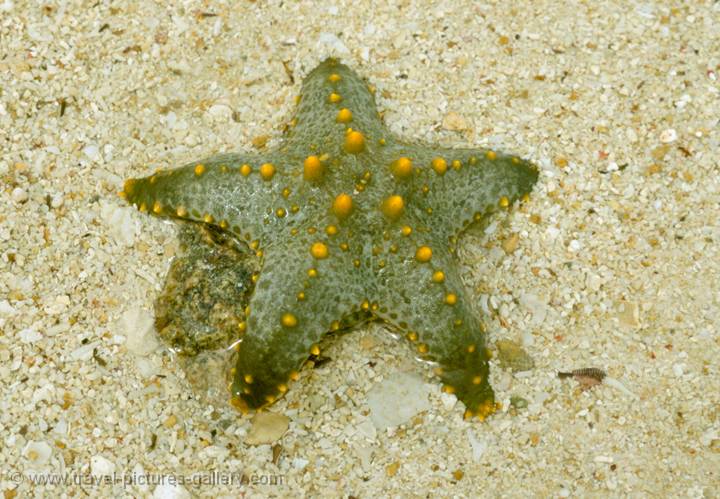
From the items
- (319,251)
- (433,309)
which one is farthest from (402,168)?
(433,309)

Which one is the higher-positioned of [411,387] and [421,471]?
[411,387]

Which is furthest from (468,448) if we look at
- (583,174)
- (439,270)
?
(583,174)

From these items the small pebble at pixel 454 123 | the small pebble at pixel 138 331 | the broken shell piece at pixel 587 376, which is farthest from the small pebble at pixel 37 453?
the small pebble at pixel 454 123

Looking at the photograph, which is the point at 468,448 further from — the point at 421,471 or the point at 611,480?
the point at 611,480

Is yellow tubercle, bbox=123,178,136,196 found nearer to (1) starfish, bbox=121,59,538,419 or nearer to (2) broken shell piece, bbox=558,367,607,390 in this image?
(1) starfish, bbox=121,59,538,419

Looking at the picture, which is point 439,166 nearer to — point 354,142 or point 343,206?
point 354,142
